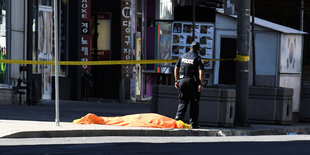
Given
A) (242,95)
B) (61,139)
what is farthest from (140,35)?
(61,139)

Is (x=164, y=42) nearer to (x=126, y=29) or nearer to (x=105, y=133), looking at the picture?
(x=126, y=29)

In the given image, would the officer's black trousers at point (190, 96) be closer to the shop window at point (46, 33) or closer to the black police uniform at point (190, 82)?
the black police uniform at point (190, 82)

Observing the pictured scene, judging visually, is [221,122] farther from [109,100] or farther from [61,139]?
[109,100]

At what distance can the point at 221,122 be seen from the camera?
51.1 ft

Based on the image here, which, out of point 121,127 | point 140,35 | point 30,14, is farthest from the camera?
point 140,35

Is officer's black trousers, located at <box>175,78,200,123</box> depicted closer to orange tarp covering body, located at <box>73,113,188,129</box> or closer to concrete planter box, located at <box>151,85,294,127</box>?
orange tarp covering body, located at <box>73,113,188,129</box>

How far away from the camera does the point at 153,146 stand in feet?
35.9

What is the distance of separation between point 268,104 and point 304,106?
2008mm

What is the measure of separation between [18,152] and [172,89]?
6.66 m

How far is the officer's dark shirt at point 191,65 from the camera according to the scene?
14.4 metres

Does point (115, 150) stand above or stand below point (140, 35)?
below

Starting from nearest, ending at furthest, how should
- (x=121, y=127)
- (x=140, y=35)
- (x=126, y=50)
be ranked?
(x=121, y=127) → (x=126, y=50) → (x=140, y=35)

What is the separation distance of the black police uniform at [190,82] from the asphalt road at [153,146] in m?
1.88

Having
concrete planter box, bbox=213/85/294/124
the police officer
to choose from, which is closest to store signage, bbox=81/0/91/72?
concrete planter box, bbox=213/85/294/124
